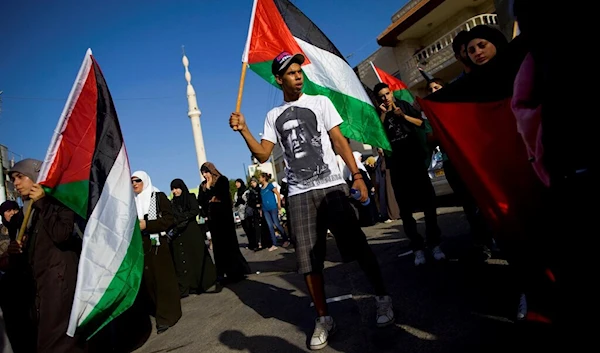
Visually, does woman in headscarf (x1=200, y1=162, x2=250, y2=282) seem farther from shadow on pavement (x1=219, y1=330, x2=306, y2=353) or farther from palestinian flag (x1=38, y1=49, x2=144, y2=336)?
shadow on pavement (x1=219, y1=330, x2=306, y2=353)

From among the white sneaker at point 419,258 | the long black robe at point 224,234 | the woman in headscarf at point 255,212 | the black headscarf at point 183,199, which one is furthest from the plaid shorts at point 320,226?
the woman in headscarf at point 255,212

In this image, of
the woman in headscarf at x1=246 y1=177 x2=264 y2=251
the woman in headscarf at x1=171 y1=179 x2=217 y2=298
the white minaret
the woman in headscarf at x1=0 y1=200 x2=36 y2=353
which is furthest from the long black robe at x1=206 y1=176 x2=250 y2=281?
the white minaret

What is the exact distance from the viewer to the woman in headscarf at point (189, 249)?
5.70 metres

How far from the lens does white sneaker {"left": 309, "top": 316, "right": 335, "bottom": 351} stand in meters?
2.73

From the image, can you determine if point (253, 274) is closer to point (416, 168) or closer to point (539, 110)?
point (416, 168)

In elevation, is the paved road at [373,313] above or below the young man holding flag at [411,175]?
below

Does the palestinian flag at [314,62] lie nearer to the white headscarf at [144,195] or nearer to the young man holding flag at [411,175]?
the young man holding flag at [411,175]

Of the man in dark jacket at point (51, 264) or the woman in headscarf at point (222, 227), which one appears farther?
the woman in headscarf at point (222, 227)

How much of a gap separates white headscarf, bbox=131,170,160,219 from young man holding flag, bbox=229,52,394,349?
2.31 m

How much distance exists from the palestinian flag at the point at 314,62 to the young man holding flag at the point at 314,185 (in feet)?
3.78

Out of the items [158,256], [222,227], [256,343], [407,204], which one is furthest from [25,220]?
[407,204]

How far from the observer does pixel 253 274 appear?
6.90 metres

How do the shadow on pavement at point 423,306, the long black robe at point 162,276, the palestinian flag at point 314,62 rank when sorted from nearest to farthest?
the shadow on pavement at point 423,306
the palestinian flag at point 314,62
the long black robe at point 162,276

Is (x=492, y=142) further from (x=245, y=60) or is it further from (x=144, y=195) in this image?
(x=144, y=195)
